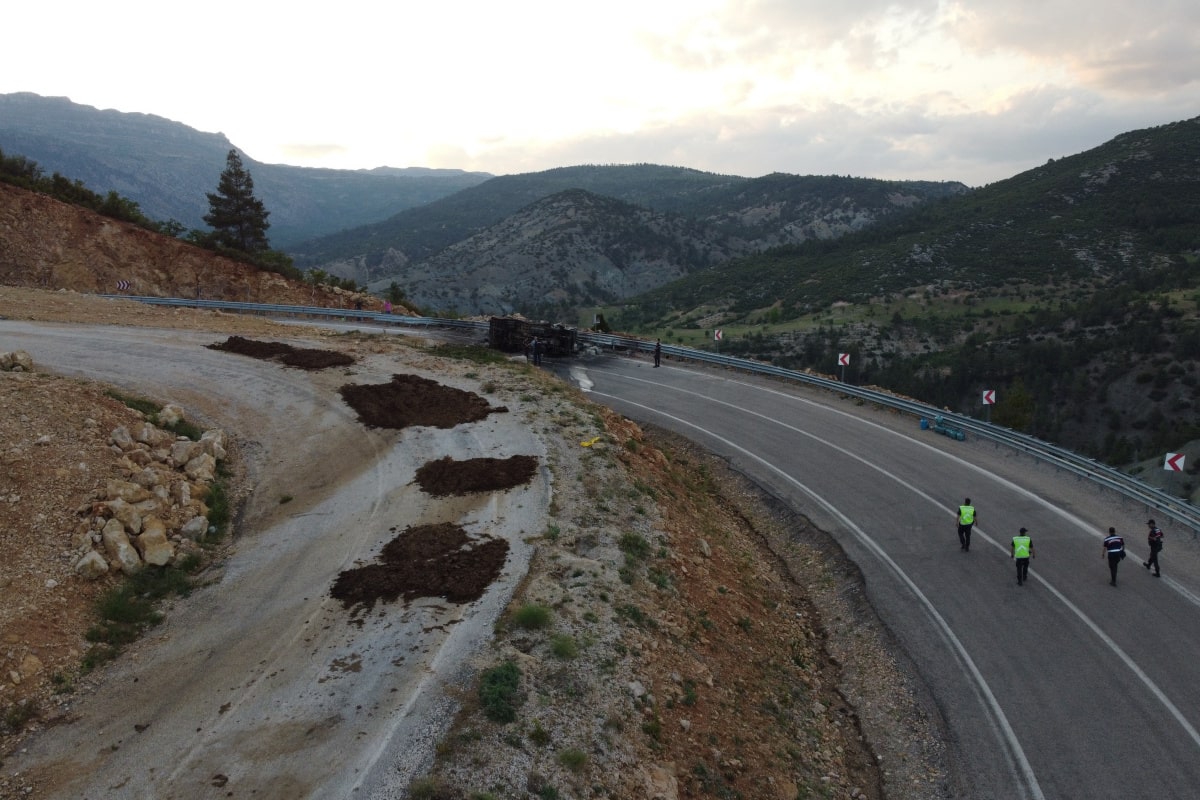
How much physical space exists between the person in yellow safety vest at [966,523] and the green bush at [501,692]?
1179 cm

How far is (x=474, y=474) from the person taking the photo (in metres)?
16.0

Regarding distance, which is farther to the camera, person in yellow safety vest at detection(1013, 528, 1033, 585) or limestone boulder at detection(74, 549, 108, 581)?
person in yellow safety vest at detection(1013, 528, 1033, 585)

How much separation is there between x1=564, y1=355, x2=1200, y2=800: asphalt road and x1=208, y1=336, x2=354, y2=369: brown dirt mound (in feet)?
45.3

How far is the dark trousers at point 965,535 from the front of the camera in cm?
1594

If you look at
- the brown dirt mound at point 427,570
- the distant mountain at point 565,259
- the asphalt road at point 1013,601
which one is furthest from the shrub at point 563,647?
the distant mountain at point 565,259

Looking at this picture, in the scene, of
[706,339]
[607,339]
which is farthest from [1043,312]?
[607,339]

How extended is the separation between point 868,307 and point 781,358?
742 inches

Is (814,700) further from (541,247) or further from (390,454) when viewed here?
(541,247)

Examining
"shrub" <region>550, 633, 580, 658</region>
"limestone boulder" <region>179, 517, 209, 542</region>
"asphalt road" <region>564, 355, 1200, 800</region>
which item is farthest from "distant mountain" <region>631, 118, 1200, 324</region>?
"shrub" <region>550, 633, 580, 658</region>

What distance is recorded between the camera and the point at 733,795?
8.66 m

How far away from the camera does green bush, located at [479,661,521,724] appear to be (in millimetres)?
8281

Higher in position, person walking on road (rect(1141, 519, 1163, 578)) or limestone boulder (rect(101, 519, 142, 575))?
person walking on road (rect(1141, 519, 1163, 578))

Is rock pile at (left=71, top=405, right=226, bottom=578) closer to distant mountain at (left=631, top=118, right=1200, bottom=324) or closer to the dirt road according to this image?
the dirt road

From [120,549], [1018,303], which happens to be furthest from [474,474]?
[1018,303]
